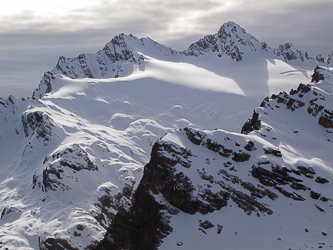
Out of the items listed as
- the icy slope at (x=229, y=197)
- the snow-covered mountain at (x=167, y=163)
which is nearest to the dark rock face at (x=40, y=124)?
the snow-covered mountain at (x=167, y=163)

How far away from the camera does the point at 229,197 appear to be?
219ft

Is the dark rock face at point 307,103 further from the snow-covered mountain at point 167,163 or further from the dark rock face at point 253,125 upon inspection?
the snow-covered mountain at point 167,163

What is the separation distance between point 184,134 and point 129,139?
90546 millimetres

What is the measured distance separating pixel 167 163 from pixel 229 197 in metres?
14.5

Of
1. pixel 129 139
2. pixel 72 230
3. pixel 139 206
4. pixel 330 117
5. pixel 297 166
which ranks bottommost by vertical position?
pixel 72 230

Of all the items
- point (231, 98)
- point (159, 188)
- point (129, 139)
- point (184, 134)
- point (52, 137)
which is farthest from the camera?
point (231, 98)

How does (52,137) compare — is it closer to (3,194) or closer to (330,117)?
(3,194)

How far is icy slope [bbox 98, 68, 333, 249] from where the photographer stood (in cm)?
6034

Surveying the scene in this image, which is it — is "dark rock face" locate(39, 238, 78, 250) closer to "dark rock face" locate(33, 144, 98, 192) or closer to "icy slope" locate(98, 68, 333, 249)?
"dark rock face" locate(33, 144, 98, 192)

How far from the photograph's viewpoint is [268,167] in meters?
70.1

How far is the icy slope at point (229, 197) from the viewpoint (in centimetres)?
6034

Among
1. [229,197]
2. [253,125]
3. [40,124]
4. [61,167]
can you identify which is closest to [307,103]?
[253,125]

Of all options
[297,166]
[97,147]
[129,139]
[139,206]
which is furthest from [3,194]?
[297,166]

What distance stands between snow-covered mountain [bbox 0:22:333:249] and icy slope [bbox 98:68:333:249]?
228 mm
